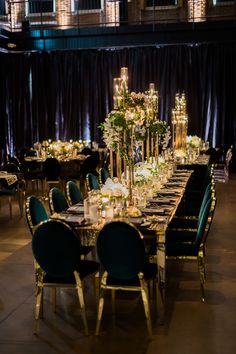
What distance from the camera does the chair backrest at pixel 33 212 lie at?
15.1ft

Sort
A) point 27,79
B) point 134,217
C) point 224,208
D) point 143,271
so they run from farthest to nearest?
point 27,79
point 224,208
point 134,217
point 143,271

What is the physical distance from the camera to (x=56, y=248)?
3.98 m

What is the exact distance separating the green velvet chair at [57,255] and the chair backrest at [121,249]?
20cm

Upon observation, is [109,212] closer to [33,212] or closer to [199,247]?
[33,212]

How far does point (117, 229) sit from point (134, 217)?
0.85 m

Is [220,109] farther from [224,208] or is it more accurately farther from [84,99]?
[224,208]

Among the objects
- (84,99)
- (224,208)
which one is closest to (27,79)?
(84,99)

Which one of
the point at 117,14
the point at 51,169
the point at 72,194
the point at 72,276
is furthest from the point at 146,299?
the point at 117,14

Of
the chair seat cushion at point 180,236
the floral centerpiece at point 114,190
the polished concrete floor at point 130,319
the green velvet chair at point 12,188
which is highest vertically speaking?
the floral centerpiece at point 114,190

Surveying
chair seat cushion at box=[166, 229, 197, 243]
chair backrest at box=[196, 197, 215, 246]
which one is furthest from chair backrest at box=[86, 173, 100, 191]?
chair backrest at box=[196, 197, 215, 246]

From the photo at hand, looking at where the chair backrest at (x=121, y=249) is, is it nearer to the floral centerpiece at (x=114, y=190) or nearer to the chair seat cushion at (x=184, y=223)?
the floral centerpiece at (x=114, y=190)

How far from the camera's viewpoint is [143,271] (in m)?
4.15

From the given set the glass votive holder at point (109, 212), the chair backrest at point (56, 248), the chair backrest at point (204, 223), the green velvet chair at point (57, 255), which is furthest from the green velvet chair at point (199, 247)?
the chair backrest at point (56, 248)

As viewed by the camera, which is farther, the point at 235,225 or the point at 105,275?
the point at 235,225
